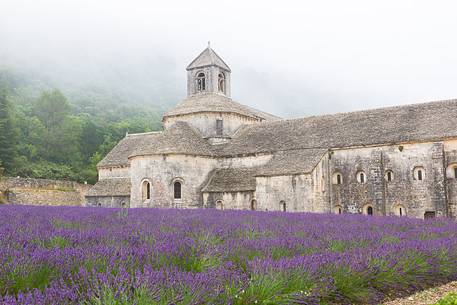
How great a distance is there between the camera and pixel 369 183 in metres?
29.2

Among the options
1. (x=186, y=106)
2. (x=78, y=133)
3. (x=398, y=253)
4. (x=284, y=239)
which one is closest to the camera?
(x=398, y=253)

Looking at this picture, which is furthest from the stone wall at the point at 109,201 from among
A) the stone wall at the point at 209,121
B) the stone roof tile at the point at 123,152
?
the stone wall at the point at 209,121

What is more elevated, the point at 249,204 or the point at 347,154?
the point at 347,154

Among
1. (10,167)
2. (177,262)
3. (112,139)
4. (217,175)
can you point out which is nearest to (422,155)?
(217,175)

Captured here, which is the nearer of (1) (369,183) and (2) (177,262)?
(2) (177,262)

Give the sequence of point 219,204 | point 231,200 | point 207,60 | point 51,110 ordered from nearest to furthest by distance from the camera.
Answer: point 231,200 < point 219,204 < point 207,60 < point 51,110

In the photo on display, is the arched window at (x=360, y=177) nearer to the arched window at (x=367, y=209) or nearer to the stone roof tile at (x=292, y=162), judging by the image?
the arched window at (x=367, y=209)

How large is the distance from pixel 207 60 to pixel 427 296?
34982 mm

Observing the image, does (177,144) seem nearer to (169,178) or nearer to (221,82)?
(169,178)

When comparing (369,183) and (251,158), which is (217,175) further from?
(369,183)

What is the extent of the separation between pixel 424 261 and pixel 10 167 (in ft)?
168

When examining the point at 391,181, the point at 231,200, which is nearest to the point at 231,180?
the point at 231,200

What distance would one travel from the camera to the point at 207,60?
40.4 meters

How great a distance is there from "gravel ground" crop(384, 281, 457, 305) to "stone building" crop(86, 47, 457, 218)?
20254 mm
